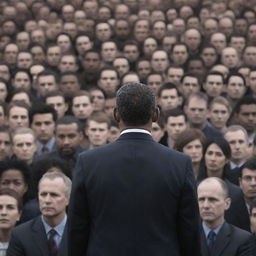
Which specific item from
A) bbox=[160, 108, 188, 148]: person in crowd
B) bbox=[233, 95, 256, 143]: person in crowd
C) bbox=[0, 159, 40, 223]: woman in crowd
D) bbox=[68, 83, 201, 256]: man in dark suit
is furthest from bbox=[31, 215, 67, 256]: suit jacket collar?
bbox=[233, 95, 256, 143]: person in crowd

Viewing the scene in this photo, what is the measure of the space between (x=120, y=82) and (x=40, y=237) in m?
7.25

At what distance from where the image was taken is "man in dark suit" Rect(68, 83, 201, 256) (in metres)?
3.99

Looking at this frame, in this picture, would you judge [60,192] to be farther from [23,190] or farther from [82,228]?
[82,228]

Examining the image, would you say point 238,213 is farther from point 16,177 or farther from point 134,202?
point 134,202

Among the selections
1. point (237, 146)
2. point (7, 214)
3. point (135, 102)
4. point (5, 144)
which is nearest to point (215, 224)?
point (7, 214)

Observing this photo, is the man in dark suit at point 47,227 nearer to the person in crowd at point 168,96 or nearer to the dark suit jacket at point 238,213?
the dark suit jacket at point 238,213

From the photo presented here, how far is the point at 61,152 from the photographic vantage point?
9375 millimetres

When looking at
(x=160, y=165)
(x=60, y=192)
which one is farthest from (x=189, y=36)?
(x=160, y=165)

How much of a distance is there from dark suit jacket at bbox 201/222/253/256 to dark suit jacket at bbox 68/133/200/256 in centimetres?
208

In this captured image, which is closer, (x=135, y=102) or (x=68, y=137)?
(x=135, y=102)

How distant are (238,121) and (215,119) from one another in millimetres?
551

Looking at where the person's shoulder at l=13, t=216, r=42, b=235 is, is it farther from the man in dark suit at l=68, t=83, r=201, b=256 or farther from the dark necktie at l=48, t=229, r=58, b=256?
the man in dark suit at l=68, t=83, r=201, b=256

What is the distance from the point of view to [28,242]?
6.06 metres

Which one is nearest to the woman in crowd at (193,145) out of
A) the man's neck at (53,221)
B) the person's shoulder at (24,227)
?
the man's neck at (53,221)
